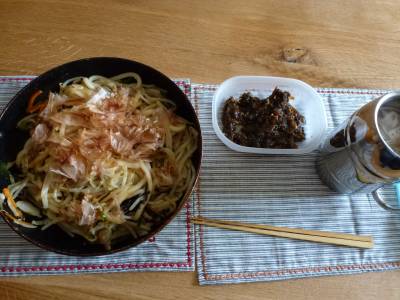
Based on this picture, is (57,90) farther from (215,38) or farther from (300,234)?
(300,234)

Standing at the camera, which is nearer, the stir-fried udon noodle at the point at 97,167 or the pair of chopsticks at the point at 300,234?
the stir-fried udon noodle at the point at 97,167

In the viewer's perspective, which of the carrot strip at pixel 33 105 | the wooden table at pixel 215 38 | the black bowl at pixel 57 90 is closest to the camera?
the black bowl at pixel 57 90

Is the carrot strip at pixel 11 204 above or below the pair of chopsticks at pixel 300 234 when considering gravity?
→ above

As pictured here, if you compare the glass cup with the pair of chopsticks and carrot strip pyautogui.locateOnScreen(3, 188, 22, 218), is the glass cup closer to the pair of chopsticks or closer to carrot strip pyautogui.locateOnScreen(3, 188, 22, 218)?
the pair of chopsticks

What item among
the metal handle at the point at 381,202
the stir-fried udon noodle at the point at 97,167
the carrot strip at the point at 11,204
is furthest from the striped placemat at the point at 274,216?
the carrot strip at the point at 11,204

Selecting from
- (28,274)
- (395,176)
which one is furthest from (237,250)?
(28,274)

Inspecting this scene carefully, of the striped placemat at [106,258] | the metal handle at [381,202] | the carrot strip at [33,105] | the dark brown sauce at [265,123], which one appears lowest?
the metal handle at [381,202]

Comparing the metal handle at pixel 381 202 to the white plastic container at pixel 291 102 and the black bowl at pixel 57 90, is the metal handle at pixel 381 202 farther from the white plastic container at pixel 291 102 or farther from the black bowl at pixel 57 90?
the black bowl at pixel 57 90

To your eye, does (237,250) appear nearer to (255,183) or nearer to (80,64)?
(255,183)
